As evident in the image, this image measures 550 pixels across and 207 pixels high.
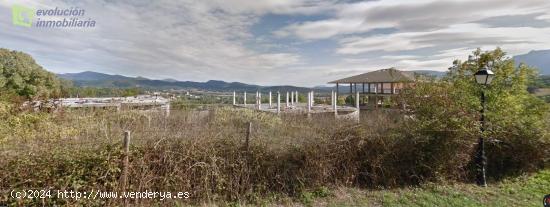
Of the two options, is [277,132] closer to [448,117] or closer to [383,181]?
[383,181]

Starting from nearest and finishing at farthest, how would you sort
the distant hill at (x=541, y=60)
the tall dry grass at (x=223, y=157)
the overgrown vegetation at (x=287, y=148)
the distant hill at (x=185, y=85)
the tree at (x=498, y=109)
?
1. the tall dry grass at (x=223, y=157)
2. the overgrown vegetation at (x=287, y=148)
3. the tree at (x=498, y=109)
4. the distant hill at (x=541, y=60)
5. the distant hill at (x=185, y=85)

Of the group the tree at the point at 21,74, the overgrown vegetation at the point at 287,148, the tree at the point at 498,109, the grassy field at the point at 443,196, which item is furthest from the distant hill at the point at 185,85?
the tree at the point at 498,109

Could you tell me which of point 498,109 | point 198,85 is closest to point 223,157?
point 498,109

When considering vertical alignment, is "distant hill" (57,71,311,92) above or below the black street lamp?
above

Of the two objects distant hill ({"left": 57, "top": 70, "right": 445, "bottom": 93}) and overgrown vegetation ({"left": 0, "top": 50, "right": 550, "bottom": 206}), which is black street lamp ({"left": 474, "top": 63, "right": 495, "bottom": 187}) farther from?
distant hill ({"left": 57, "top": 70, "right": 445, "bottom": 93})

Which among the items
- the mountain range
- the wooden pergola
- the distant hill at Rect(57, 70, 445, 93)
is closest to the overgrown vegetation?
the mountain range

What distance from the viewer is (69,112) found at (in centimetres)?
645

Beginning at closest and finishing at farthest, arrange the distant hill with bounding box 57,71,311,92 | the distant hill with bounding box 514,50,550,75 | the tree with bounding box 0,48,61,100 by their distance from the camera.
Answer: the tree with bounding box 0,48,61,100 → the distant hill with bounding box 514,50,550,75 → the distant hill with bounding box 57,71,311,92

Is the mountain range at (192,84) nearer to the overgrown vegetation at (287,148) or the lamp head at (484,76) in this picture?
the lamp head at (484,76)

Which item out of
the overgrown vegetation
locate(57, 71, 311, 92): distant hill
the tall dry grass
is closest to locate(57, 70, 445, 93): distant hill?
locate(57, 71, 311, 92): distant hill

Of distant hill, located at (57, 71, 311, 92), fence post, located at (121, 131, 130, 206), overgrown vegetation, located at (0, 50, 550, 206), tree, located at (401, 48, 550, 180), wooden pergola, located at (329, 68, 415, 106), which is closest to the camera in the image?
overgrown vegetation, located at (0, 50, 550, 206)

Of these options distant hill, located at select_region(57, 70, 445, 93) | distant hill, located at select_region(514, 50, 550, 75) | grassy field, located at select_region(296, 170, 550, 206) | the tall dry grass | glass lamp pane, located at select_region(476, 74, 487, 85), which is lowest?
grassy field, located at select_region(296, 170, 550, 206)

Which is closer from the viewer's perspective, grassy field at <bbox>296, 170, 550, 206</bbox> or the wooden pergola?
grassy field at <bbox>296, 170, 550, 206</bbox>

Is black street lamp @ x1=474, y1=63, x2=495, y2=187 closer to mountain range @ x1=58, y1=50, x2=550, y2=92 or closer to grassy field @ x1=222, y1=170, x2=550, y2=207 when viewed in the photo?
grassy field @ x1=222, y1=170, x2=550, y2=207
